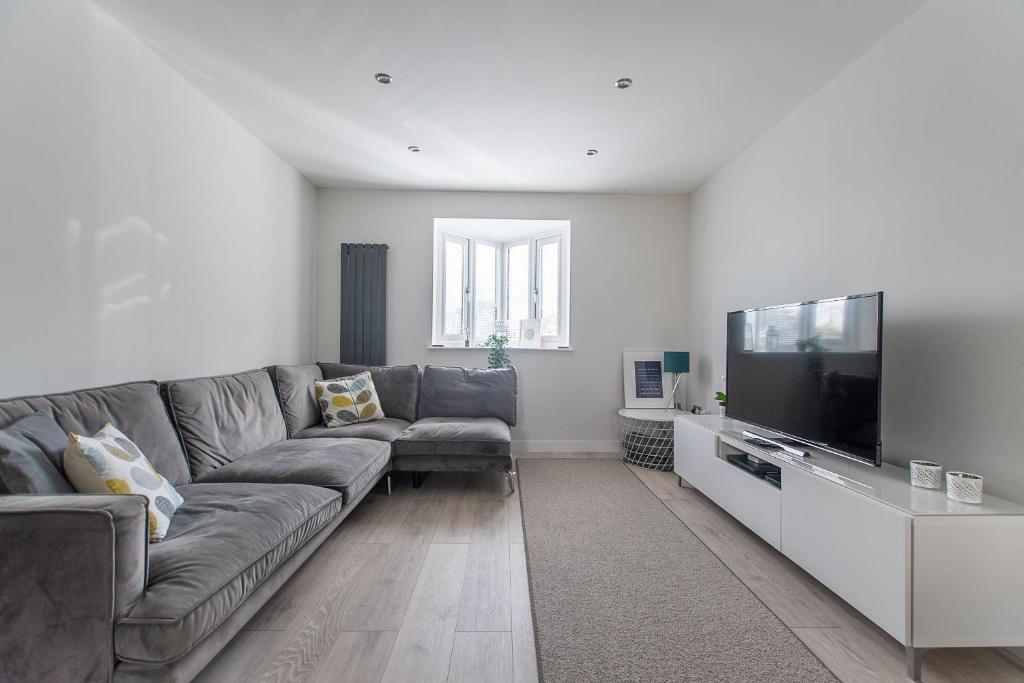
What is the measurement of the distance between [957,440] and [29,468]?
10.6ft

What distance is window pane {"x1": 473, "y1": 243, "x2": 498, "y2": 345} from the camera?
478 cm

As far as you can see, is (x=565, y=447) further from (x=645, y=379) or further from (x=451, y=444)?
(x=451, y=444)

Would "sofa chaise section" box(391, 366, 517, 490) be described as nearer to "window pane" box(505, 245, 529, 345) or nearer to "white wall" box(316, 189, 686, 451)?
"white wall" box(316, 189, 686, 451)

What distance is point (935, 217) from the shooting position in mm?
1907

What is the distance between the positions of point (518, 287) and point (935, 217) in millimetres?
3446

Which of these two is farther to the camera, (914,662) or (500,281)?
(500,281)

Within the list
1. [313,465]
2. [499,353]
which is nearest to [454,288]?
[499,353]

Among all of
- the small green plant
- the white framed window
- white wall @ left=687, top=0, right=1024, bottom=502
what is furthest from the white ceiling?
the small green plant

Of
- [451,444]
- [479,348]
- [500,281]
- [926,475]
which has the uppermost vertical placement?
[500,281]

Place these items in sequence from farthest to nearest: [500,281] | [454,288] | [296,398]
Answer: [500,281] → [454,288] → [296,398]

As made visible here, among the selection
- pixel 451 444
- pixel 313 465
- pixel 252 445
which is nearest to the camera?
pixel 313 465

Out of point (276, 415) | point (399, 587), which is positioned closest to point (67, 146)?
point (276, 415)

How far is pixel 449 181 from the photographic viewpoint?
13.6ft

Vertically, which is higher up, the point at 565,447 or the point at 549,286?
the point at 549,286
